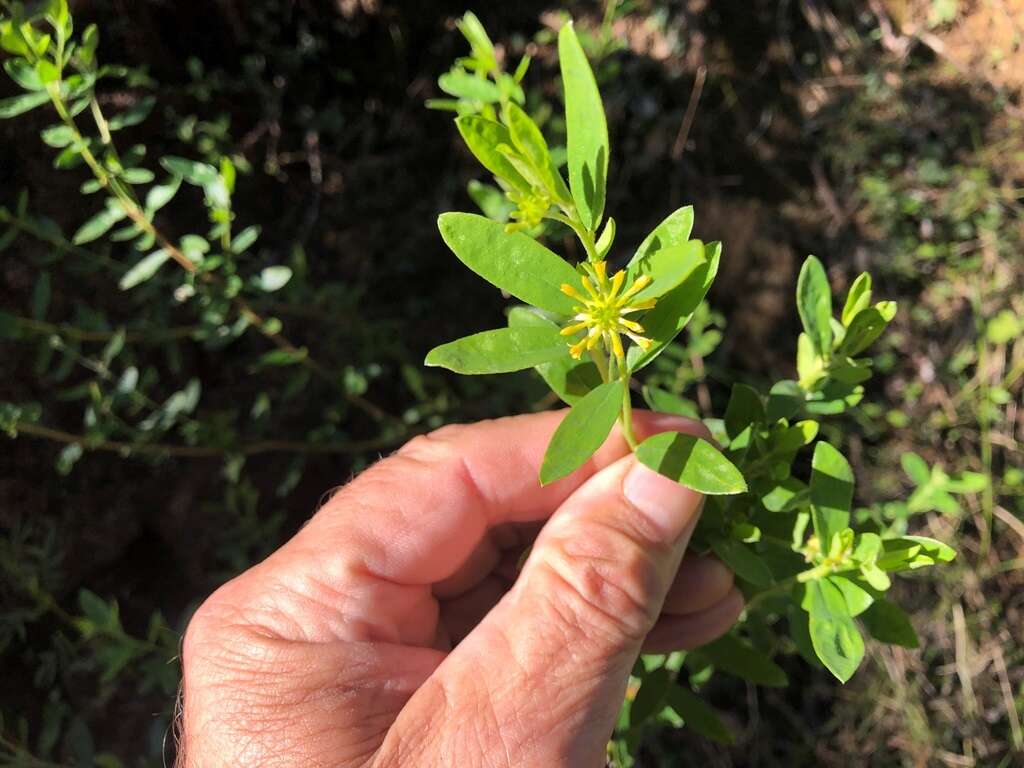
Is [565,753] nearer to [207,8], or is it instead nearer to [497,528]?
[497,528]

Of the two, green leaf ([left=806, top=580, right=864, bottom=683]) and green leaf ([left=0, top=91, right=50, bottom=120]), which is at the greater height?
green leaf ([left=0, top=91, right=50, bottom=120])

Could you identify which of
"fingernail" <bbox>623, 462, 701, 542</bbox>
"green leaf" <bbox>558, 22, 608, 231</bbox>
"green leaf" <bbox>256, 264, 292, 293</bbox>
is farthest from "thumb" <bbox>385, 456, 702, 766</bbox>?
"green leaf" <bbox>256, 264, 292, 293</bbox>

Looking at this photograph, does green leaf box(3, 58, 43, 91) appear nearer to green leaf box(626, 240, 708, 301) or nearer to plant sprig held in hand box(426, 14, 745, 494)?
plant sprig held in hand box(426, 14, 745, 494)

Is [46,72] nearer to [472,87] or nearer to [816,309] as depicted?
[472,87]

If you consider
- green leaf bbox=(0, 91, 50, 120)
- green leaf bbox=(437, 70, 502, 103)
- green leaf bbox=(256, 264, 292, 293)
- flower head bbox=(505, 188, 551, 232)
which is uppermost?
green leaf bbox=(0, 91, 50, 120)

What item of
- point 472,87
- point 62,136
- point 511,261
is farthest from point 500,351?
point 62,136

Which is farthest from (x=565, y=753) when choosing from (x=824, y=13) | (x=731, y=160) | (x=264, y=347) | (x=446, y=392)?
(x=824, y=13)

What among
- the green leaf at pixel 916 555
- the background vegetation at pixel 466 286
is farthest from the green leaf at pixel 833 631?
the background vegetation at pixel 466 286
